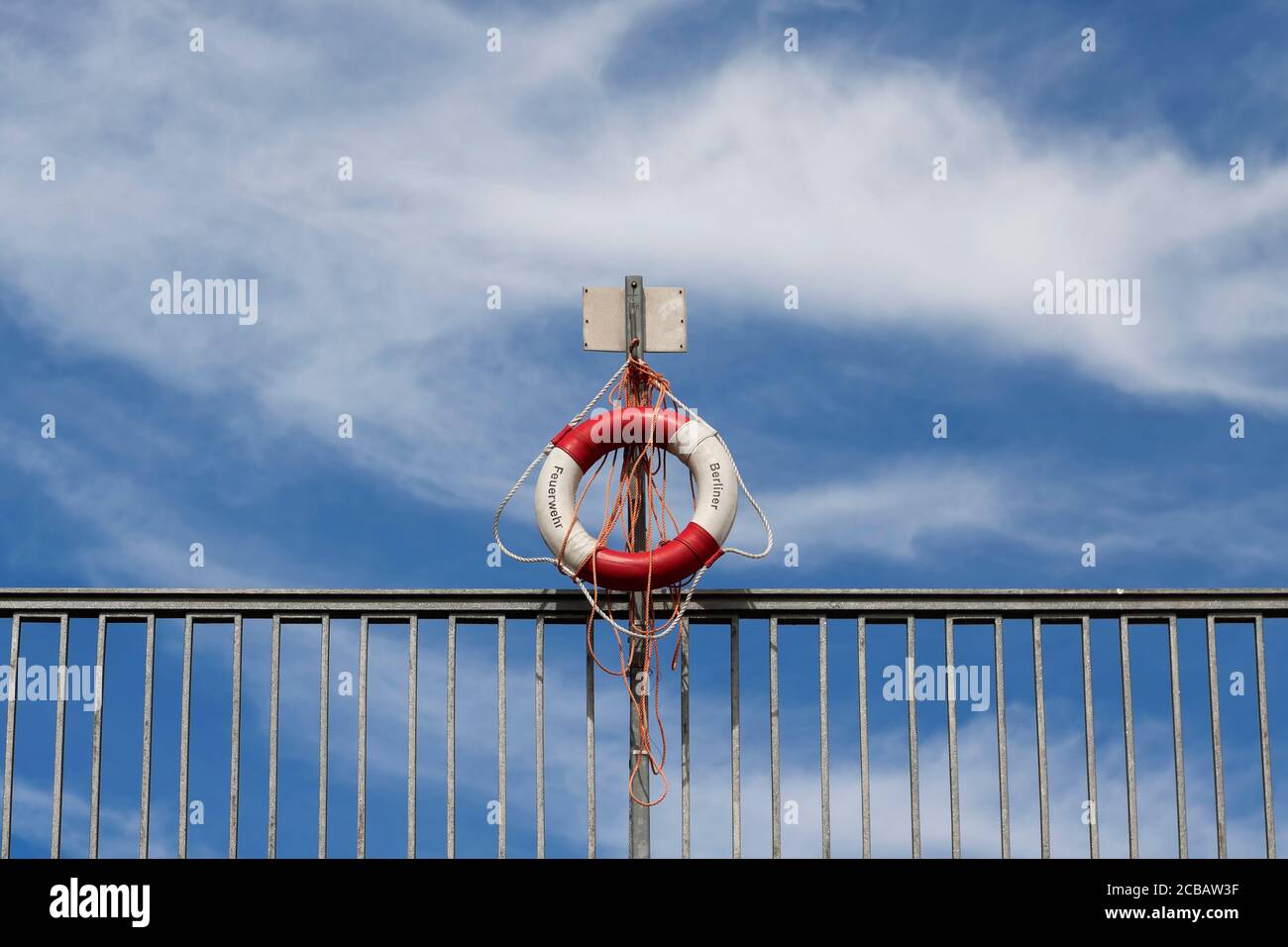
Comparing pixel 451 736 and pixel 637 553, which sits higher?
pixel 637 553

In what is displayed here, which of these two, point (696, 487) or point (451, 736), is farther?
point (696, 487)

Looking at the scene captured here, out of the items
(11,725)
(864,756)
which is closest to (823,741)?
(864,756)

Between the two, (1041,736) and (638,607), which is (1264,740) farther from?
(638,607)

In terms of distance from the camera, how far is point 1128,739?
6.54 metres

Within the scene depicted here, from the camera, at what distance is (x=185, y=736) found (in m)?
6.42

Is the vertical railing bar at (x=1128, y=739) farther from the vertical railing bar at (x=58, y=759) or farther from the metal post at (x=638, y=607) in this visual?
the vertical railing bar at (x=58, y=759)

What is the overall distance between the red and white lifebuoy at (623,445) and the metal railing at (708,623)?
0.17 meters

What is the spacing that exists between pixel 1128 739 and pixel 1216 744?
12.5 inches

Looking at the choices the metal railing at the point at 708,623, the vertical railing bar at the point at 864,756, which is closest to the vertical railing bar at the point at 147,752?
the metal railing at the point at 708,623

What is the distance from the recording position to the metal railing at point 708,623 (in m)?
6.43
